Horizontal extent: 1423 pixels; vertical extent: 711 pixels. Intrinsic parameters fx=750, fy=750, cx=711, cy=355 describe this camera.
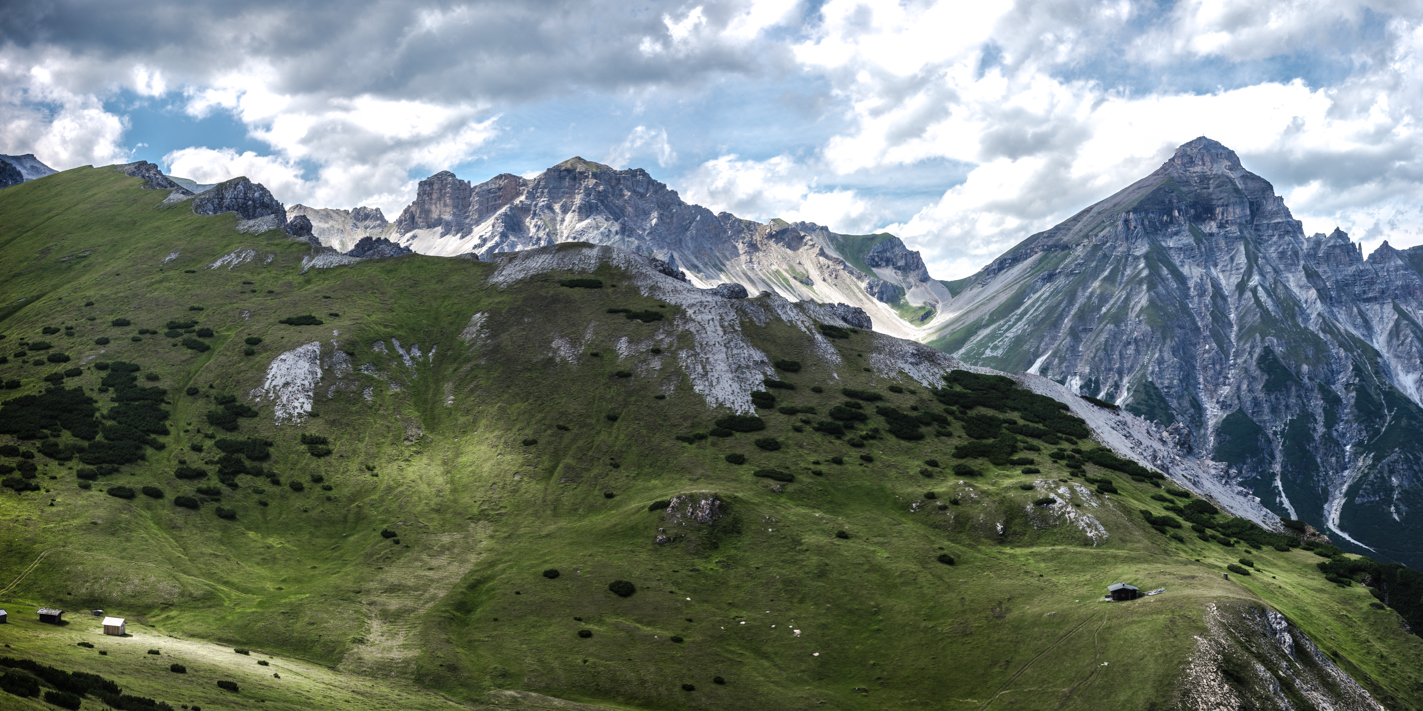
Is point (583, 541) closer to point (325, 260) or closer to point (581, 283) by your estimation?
point (581, 283)

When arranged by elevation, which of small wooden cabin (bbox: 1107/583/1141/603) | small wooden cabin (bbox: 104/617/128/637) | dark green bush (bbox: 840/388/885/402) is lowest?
small wooden cabin (bbox: 104/617/128/637)

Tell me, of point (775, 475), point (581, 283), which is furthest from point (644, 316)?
point (775, 475)

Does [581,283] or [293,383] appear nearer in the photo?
[293,383]

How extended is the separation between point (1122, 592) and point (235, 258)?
196 m

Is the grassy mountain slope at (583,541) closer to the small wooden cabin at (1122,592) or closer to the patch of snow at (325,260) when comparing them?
the small wooden cabin at (1122,592)

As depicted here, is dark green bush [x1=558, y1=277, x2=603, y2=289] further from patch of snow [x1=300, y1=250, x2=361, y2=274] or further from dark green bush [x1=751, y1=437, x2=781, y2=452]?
dark green bush [x1=751, y1=437, x2=781, y2=452]

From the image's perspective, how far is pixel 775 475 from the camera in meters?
118

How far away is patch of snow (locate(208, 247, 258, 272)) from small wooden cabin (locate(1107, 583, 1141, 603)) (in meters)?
191

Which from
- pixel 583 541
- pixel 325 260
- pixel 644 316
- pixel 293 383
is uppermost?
pixel 325 260

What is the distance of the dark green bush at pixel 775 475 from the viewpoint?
11769 centimetres

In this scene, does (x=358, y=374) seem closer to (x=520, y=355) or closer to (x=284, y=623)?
(x=520, y=355)

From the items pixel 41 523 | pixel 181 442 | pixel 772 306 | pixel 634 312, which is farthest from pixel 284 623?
pixel 772 306

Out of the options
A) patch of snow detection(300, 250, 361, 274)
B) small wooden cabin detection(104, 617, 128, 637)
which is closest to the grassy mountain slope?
small wooden cabin detection(104, 617, 128, 637)

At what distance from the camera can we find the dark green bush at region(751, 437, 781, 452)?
12669 centimetres
